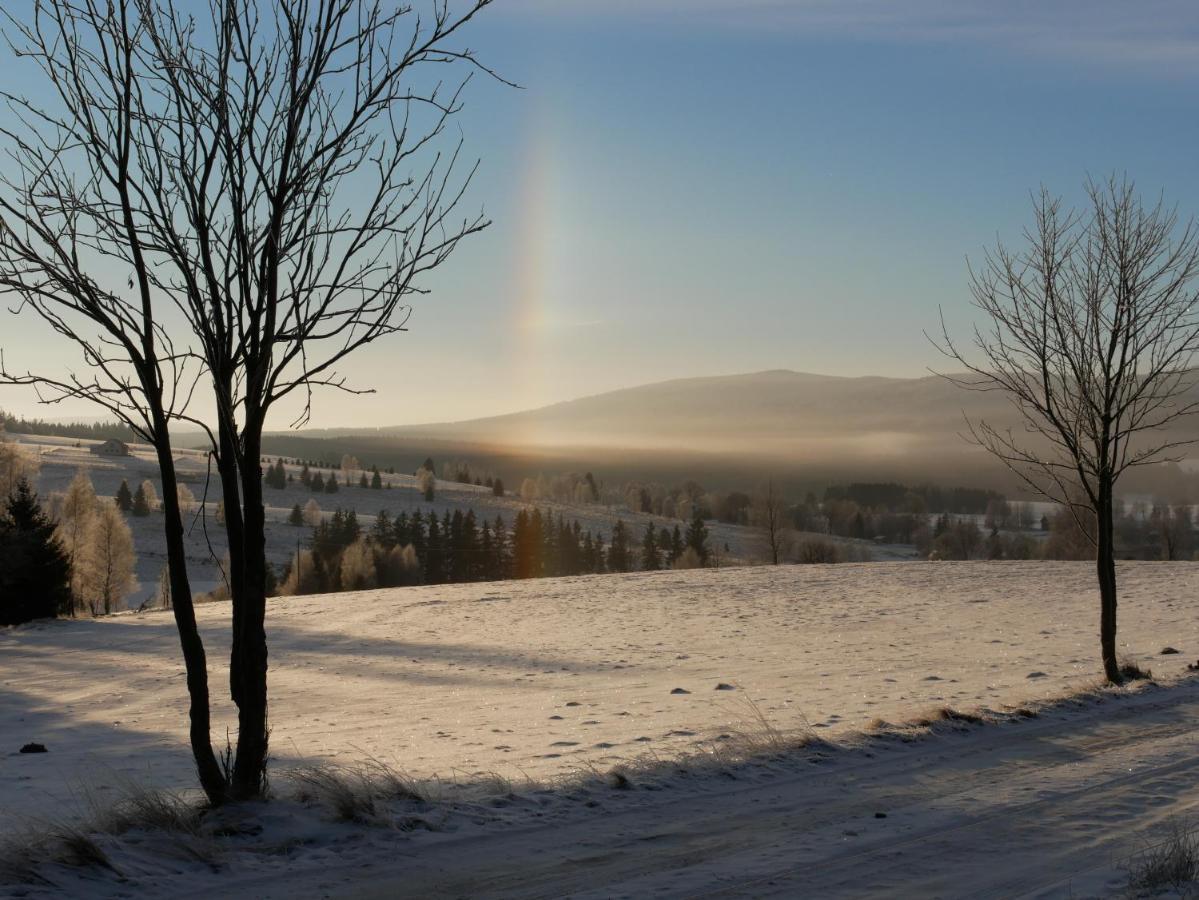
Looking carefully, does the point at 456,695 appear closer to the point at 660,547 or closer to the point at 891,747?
the point at 891,747

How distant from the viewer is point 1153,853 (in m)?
6.25

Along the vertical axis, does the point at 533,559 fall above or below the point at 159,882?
below

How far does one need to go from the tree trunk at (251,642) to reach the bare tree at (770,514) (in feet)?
215

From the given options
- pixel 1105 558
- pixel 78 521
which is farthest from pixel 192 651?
pixel 78 521

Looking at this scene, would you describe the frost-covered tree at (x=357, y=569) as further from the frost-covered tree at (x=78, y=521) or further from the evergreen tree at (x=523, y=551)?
the frost-covered tree at (x=78, y=521)

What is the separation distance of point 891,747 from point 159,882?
21.5 ft

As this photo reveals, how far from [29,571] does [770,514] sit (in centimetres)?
4988

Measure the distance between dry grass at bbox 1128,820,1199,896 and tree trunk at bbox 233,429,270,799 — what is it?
567 centimetres

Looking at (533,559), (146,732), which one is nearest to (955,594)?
(146,732)

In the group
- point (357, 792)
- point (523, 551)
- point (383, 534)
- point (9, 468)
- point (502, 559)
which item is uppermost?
point (9, 468)

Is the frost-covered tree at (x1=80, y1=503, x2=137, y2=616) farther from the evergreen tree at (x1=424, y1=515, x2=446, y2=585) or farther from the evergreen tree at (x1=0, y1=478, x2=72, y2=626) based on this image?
the evergreen tree at (x1=424, y1=515, x2=446, y2=585)

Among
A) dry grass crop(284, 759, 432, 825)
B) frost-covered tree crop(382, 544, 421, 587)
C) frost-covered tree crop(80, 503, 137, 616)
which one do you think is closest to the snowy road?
dry grass crop(284, 759, 432, 825)

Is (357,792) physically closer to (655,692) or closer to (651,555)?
(655,692)

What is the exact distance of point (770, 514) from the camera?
74.4m
